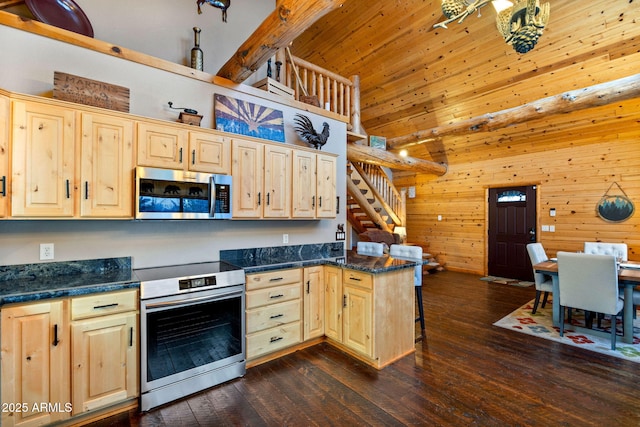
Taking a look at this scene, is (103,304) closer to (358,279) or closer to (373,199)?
(358,279)

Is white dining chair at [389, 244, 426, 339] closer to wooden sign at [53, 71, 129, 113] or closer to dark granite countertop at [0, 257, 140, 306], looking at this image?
dark granite countertop at [0, 257, 140, 306]

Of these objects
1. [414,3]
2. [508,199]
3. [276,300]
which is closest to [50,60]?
A: [276,300]

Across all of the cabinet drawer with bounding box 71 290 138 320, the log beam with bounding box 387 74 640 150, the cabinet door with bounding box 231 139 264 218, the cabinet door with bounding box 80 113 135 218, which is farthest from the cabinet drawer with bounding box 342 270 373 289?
the log beam with bounding box 387 74 640 150

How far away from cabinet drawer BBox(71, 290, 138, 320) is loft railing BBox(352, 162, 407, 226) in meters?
5.49

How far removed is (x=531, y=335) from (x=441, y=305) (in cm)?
129

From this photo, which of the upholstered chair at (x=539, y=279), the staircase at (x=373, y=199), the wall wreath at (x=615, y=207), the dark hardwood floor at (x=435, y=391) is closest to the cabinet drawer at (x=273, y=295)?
the dark hardwood floor at (x=435, y=391)

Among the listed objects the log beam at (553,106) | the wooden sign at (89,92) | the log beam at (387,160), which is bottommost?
the wooden sign at (89,92)

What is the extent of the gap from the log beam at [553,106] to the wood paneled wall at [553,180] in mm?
1143

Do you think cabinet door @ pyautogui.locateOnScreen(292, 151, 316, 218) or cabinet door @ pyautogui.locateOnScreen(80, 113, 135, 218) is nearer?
cabinet door @ pyautogui.locateOnScreen(80, 113, 135, 218)

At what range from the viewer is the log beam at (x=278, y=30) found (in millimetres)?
1880

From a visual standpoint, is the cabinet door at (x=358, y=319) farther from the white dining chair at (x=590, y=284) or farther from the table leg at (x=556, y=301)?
the table leg at (x=556, y=301)

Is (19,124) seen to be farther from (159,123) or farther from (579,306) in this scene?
(579,306)

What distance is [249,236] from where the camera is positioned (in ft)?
10.9

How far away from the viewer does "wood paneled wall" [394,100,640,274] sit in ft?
16.8
